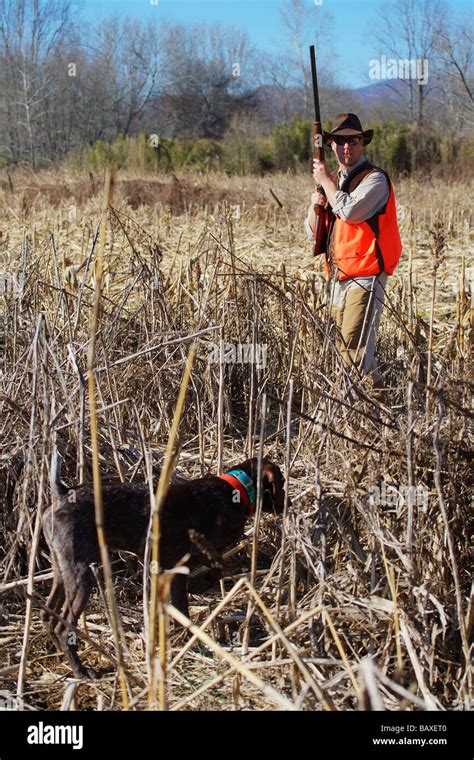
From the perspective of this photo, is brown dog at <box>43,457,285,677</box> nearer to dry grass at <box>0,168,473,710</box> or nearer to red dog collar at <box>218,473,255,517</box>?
red dog collar at <box>218,473,255,517</box>

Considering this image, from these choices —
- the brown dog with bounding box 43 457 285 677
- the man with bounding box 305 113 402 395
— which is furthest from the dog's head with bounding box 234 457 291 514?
the man with bounding box 305 113 402 395

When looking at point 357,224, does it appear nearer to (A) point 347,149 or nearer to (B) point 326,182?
(B) point 326,182

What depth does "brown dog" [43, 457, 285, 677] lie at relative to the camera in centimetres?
267

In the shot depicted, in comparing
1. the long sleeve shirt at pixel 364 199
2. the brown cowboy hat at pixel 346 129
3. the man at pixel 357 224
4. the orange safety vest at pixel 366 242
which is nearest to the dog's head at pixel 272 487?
the man at pixel 357 224

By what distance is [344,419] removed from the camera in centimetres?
310

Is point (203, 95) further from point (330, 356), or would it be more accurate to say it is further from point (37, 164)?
point (330, 356)

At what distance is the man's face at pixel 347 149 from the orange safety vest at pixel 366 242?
71 millimetres

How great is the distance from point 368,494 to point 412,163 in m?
21.9

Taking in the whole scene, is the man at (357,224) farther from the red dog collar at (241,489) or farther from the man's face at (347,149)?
the red dog collar at (241,489)

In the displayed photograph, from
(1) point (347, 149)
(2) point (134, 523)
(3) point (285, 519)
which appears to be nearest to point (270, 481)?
(3) point (285, 519)

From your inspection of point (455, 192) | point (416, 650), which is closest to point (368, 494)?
point (416, 650)

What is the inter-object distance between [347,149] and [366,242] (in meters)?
0.56

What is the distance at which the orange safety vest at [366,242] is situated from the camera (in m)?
4.56

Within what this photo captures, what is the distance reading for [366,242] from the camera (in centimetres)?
457
